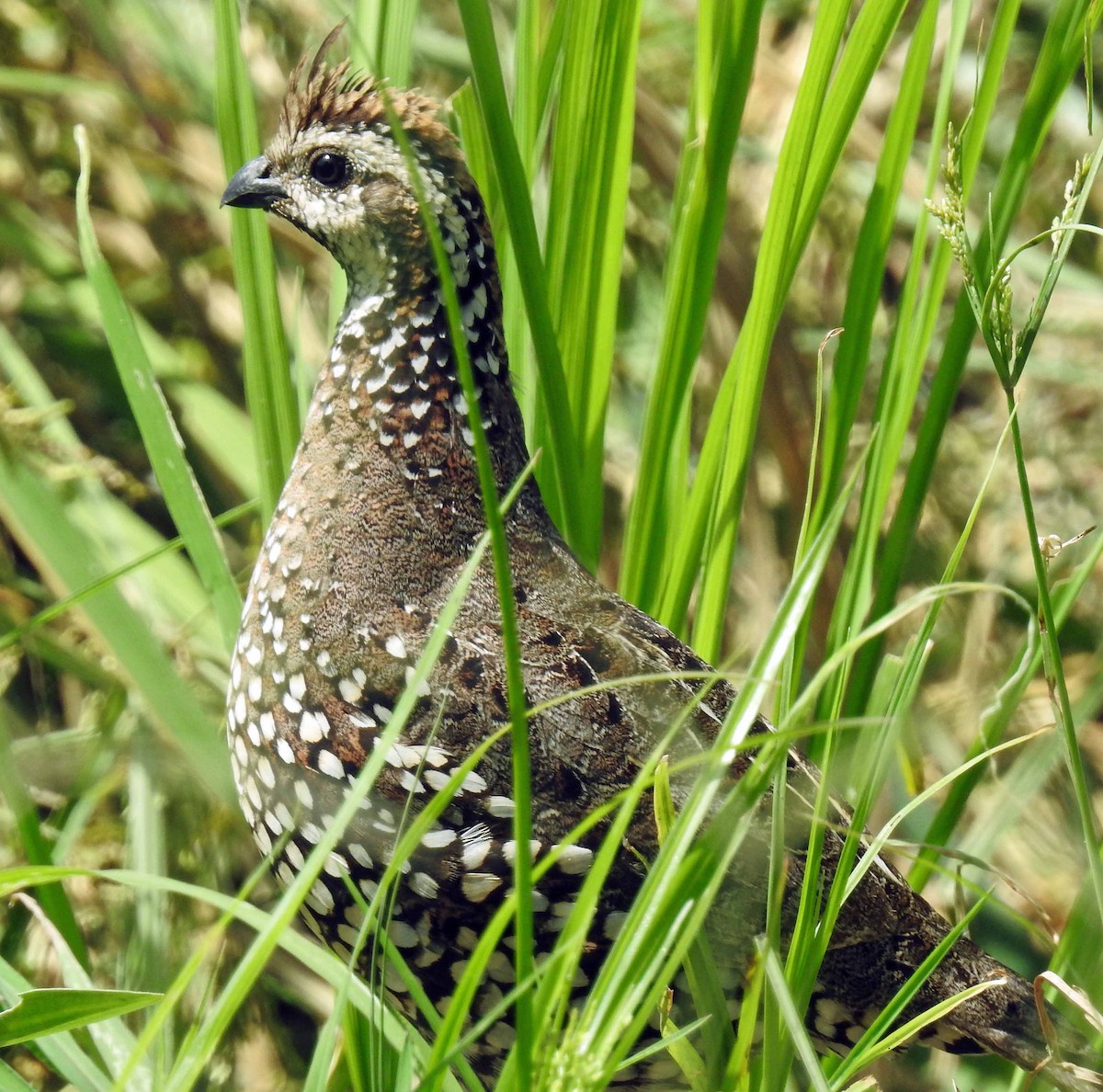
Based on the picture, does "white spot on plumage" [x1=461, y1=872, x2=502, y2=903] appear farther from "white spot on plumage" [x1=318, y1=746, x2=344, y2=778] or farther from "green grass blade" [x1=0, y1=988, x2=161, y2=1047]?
"green grass blade" [x1=0, y1=988, x2=161, y2=1047]

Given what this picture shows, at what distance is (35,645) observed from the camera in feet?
8.31

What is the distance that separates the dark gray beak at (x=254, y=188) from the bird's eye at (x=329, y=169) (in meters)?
0.06

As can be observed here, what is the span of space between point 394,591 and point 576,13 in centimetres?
88

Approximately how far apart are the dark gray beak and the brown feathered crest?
69mm

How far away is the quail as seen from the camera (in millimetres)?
1853

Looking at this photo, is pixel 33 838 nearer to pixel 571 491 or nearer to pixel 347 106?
pixel 571 491

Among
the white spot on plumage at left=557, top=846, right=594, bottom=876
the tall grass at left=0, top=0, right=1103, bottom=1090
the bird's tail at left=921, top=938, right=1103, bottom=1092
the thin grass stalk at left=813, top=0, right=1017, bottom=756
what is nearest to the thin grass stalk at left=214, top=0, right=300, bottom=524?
the tall grass at left=0, top=0, right=1103, bottom=1090

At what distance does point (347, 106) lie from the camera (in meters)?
2.09

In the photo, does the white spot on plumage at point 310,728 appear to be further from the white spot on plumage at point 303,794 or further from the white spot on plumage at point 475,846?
the white spot on plumage at point 475,846

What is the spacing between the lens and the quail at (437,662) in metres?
1.85

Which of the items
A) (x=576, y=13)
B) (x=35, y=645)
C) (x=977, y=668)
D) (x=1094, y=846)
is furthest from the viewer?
(x=977, y=668)

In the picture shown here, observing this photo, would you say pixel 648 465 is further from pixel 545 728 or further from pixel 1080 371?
pixel 1080 371

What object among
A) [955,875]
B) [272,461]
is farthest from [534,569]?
[955,875]

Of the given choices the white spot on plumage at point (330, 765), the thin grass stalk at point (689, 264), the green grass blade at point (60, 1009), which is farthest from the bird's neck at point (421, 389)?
the green grass blade at point (60, 1009)
